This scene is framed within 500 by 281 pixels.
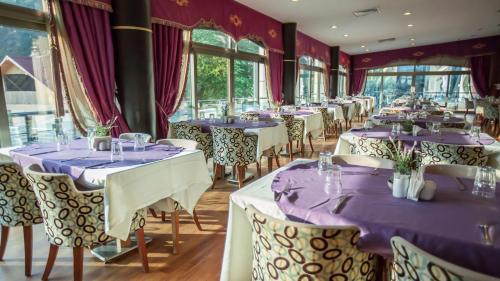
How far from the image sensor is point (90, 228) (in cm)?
201

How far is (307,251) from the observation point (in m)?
1.27

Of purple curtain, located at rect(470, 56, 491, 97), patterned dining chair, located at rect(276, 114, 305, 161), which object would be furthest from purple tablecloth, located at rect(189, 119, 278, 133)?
purple curtain, located at rect(470, 56, 491, 97)

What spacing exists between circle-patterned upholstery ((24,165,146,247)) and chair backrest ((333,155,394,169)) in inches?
64.5

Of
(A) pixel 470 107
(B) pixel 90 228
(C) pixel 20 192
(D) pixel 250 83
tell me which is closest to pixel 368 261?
(B) pixel 90 228

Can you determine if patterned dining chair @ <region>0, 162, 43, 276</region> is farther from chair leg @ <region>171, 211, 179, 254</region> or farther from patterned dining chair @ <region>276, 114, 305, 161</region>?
patterned dining chair @ <region>276, 114, 305, 161</region>

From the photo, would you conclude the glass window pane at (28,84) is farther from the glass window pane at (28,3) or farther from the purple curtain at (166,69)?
the purple curtain at (166,69)

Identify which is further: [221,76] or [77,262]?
[221,76]

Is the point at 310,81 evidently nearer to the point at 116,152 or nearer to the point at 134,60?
the point at 134,60

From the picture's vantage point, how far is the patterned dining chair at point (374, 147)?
121 inches

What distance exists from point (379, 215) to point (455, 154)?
1.91 metres

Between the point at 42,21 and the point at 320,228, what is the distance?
3620 millimetres

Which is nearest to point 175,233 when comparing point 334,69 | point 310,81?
point 310,81

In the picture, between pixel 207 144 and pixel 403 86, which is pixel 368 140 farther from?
pixel 403 86

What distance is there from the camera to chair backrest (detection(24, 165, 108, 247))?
1.89m
